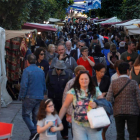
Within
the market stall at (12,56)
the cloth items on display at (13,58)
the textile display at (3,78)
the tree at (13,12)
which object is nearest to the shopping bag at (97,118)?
the textile display at (3,78)

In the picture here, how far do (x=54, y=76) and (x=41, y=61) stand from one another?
2138mm

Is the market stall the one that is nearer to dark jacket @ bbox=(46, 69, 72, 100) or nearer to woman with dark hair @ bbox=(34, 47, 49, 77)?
woman with dark hair @ bbox=(34, 47, 49, 77)

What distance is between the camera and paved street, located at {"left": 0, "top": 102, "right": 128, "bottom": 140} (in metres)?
7.39

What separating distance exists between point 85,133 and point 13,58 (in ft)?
20.1

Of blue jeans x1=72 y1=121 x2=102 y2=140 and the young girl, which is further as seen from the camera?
the young girl

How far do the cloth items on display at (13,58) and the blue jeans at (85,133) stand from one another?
6.02m

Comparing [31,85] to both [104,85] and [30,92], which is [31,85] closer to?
[30,92]

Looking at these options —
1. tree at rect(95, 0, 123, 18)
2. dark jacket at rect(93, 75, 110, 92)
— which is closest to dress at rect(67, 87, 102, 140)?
dark jacket at rect(93, 75, 110, 92)

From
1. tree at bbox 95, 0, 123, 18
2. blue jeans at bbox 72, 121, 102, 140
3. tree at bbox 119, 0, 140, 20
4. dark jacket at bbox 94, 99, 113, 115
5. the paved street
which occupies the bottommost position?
the paved street

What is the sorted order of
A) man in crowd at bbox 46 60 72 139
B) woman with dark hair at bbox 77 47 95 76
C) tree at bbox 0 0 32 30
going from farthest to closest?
tree at bbox 0 0 32 30 → woman with dark hair at bbox 77 47 95 76 → man in crowd at bbox 46 60 72 139

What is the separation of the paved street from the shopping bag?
8.57ft

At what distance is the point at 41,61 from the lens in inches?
360

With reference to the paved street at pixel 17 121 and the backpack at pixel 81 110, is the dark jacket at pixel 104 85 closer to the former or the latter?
the paved street at pixel 17 121

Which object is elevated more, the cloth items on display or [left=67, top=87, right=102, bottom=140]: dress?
the cloth items on display
